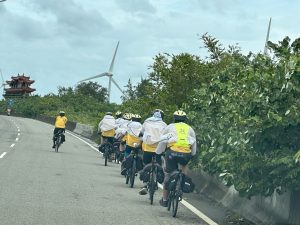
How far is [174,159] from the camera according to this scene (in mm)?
10641

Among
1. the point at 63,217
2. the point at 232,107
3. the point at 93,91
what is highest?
the point at 93,91

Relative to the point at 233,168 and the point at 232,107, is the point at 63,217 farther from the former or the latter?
the point at 232,107

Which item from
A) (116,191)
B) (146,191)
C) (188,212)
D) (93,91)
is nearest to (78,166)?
(116,191)

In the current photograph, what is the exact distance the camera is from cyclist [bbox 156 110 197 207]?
1059cm

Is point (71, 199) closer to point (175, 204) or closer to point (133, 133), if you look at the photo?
point (175, 204)

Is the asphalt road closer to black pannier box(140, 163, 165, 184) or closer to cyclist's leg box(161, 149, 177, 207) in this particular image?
cyclist's leg box(161, 149, 177, 207)

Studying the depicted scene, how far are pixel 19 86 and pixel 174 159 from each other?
164 meters

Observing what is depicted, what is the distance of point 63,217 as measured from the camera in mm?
9164

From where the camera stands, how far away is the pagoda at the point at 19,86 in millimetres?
166000

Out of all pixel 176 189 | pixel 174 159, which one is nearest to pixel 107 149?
pixel 174 159

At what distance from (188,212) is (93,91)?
12961cm

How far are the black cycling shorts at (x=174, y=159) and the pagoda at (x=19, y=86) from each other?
157 meters

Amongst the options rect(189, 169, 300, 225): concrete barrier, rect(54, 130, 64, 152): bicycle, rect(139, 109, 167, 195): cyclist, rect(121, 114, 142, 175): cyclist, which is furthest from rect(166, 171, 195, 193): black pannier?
rect(54, 130, 64, 152): bicycle

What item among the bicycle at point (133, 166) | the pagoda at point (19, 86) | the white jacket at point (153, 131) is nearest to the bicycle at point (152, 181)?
the white jacket at point (153, 131)
